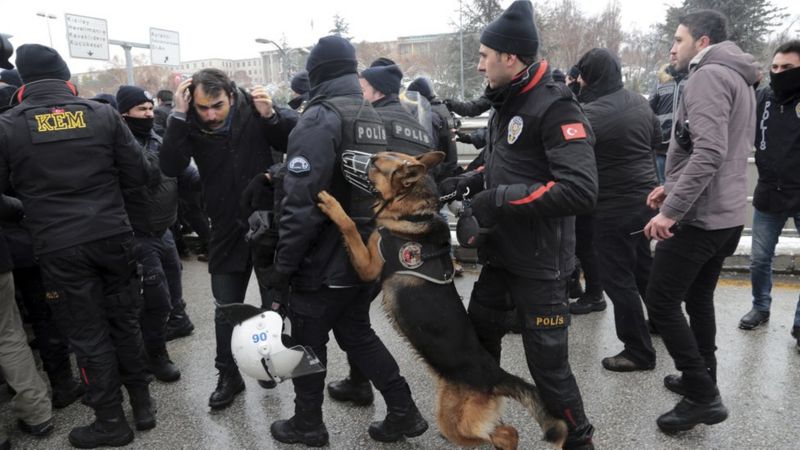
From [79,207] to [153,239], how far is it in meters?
1.10

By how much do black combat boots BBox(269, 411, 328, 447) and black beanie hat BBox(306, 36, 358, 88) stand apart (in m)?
1.76

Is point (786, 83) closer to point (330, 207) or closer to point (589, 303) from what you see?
point (589, 303)

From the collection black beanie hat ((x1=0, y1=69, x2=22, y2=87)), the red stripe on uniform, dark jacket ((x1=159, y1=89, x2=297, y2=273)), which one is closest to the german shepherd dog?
the red stripe on uniform

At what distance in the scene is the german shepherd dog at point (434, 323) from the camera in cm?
249

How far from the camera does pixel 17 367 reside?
3076 mm

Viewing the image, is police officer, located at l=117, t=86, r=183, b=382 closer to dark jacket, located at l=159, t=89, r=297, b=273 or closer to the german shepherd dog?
dark jacket, located at l=159, t=89, r=297, b=273

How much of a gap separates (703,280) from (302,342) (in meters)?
2.21

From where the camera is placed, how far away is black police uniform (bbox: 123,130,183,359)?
11.8 feet

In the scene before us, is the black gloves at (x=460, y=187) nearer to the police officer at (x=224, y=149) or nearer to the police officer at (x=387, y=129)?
the police officer at (x=387, y=129)

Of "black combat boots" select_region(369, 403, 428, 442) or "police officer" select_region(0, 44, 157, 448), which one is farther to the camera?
"black combat boots" select_region(369, 403, 428, 442)

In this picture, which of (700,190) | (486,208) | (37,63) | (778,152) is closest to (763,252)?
(778,152)

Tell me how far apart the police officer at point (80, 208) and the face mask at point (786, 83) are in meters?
4.19

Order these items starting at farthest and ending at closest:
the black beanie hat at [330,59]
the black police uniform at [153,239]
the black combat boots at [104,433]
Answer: the black police uniform at [153,239], the black combat boots at [104,433], the black beanie hat at [330,59]

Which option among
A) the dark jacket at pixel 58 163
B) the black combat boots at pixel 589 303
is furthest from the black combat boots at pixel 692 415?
the dark jacket at pixel 58 163
